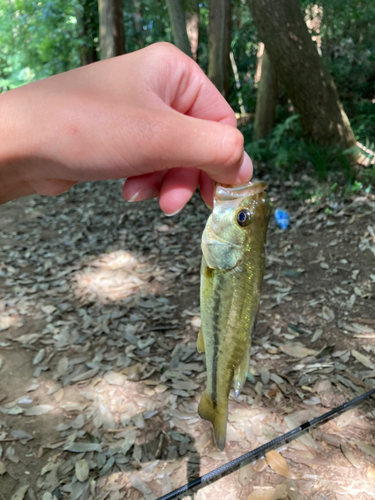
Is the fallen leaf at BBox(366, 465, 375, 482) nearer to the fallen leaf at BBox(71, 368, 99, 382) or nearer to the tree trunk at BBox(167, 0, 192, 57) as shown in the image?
the fallen leaf at BBox(71, 368, 99, 382)

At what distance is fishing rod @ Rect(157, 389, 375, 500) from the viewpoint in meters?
2.33

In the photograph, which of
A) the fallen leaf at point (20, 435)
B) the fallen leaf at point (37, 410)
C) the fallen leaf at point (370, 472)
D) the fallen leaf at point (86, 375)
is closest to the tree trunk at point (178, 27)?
the fallen leaf at point (86, 375)

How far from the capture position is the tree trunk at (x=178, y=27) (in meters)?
6.51

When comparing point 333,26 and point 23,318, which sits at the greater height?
point 333,26

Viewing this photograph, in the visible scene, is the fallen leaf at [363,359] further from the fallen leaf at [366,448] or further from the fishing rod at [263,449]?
the fallen leaf at [366,448]

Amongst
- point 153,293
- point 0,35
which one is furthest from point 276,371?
point 0,35

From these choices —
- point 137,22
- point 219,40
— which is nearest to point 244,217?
point 219,40

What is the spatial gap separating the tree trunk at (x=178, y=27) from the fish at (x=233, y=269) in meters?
5.75

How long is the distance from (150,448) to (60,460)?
654 mm

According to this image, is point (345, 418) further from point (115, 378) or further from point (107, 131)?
point (107, 131)

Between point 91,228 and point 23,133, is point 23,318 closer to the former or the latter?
point 91,228

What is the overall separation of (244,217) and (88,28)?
38.1 feet

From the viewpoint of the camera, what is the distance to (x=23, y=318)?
4.24 metres

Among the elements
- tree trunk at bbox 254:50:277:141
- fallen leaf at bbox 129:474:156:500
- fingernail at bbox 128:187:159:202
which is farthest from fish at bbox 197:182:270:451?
tree trunk at bbox 254:50:277:141
